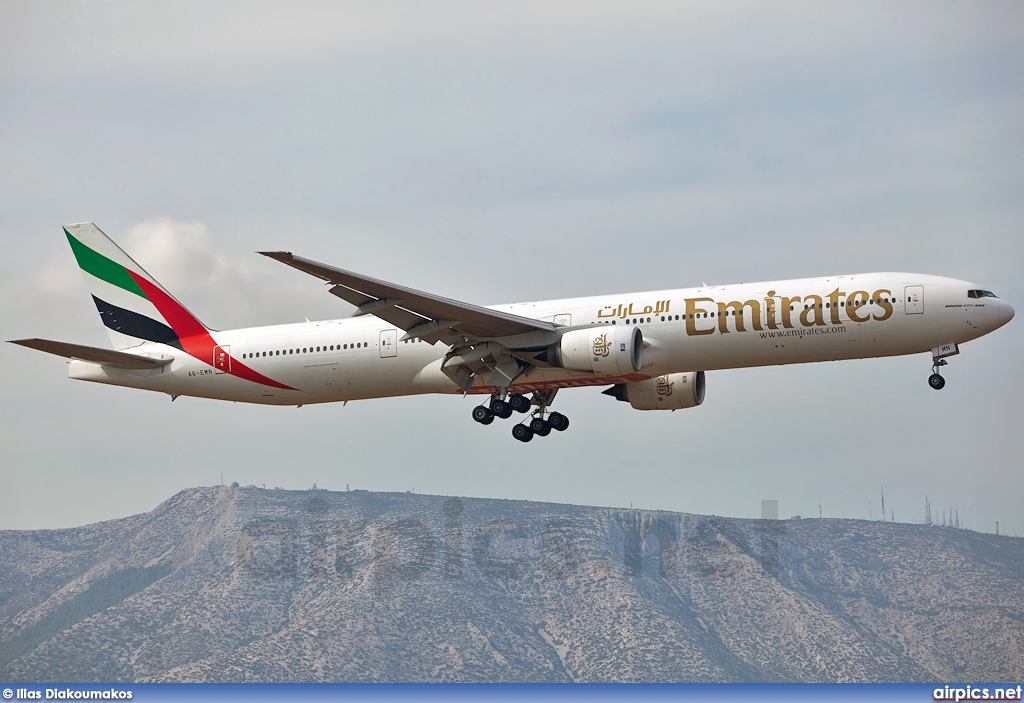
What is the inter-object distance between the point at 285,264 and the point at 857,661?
523ft

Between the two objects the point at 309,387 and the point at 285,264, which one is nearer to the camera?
the point at 285,264

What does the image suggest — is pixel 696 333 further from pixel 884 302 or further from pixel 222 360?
pixel 222 360

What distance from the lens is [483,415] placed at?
156 feet

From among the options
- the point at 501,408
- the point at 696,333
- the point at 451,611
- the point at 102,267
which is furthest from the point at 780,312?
the point at 451,611

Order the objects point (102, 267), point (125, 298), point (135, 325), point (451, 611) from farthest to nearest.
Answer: point (451, 611), point (102, 267), point (125, 298), point (135, 325)

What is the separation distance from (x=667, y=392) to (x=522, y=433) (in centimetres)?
632

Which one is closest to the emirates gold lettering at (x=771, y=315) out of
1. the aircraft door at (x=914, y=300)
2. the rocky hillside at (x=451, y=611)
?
the aircraft door at (x=914, y=300)

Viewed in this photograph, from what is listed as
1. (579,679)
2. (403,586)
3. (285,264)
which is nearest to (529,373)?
(285,264)

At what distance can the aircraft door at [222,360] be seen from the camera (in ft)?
163

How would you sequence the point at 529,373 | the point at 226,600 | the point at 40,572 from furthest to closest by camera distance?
the point at 226,600, the point at 40,572, the point at 529,373

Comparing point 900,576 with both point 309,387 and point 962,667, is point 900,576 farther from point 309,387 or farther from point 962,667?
point 309,387

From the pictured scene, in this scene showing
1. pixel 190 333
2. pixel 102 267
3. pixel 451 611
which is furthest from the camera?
pixel 451 611

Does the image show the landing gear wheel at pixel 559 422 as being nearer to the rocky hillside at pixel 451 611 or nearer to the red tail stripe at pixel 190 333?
the red tail stripe at pixel 190 333

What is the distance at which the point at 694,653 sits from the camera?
7160 inches
